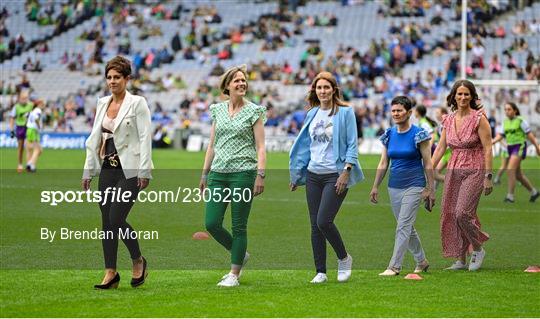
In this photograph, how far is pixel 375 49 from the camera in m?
46.6

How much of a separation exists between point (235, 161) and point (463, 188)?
9.33 ft

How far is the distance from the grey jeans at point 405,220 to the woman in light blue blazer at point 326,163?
674 mm

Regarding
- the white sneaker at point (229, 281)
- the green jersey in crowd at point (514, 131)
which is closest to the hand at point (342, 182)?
the white sneaker at point (229, 281)

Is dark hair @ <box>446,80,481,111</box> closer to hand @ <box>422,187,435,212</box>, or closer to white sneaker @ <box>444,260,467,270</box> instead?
hand @ <box>422,187,435,212</box>

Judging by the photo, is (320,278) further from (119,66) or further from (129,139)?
(119,66)

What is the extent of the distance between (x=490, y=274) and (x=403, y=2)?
38.9m

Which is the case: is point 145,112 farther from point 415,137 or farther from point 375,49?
point 375,49

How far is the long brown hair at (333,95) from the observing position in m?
10.8

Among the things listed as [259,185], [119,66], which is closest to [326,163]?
[259,185]

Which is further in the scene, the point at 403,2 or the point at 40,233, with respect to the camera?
the point at 403,2

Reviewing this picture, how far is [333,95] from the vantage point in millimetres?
10938

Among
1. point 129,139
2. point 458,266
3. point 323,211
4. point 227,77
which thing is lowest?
point 458,266

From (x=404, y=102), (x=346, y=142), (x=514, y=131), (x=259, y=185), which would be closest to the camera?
(x=259, y=185)

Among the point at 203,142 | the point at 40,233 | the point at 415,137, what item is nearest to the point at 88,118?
the point at 203,142
